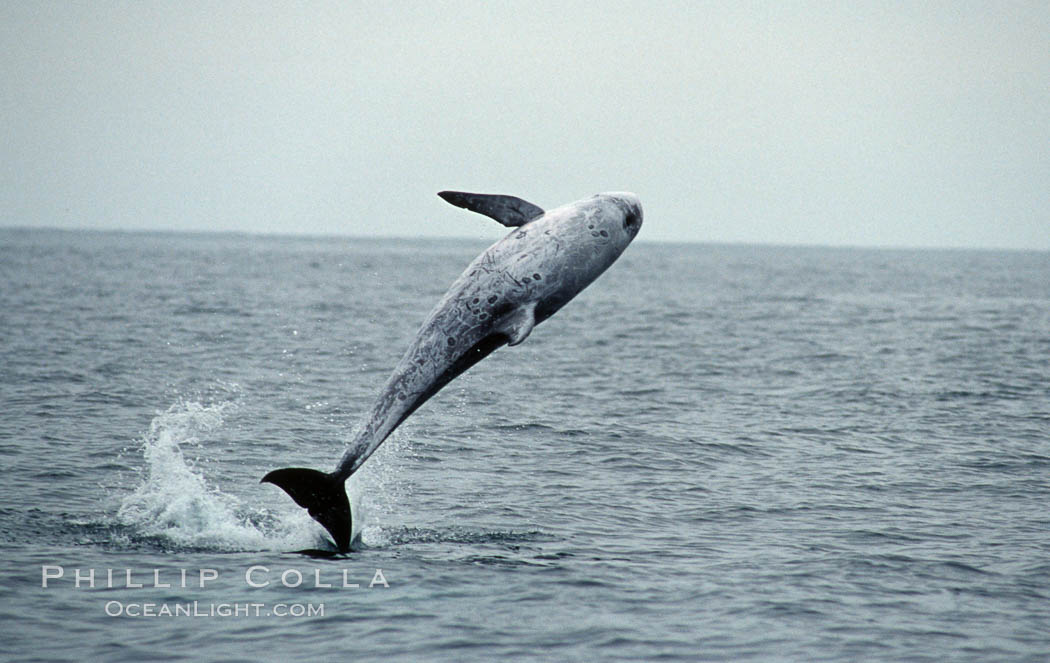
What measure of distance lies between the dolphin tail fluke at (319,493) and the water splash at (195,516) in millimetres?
1970

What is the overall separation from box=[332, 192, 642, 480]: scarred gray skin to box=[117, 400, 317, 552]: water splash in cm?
308

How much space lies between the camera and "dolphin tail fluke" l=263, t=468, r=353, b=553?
42.3 ft

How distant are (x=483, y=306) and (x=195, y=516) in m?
6.18

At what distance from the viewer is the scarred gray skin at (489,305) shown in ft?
42.3

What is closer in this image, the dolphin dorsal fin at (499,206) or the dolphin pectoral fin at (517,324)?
the dolphin pectoral fin at (517,324)

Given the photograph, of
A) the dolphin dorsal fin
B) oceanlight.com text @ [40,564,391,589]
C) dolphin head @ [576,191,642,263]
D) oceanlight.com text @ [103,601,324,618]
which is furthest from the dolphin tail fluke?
dolphin head @ [576,191,642,263]

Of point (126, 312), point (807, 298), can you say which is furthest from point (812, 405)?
point (807, 298)

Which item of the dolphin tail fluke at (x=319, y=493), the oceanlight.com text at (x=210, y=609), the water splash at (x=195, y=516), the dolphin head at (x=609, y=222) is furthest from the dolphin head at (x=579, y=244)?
the water splash at (x=195, y=516)

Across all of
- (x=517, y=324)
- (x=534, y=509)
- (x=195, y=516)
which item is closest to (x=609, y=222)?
(x=517, y=324)

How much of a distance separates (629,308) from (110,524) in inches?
2113

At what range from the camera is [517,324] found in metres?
12.7

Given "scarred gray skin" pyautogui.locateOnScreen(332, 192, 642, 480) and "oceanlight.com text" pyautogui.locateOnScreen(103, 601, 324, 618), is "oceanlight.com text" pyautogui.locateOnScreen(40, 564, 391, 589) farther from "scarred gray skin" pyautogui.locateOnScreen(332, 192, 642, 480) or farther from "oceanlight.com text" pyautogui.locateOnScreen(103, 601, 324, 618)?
"scarred gray skin" pyautogui.locateOnScreen(332, 192, 642, 480)

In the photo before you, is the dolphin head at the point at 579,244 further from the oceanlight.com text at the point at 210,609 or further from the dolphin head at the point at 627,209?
the oceanlight.com text at the point at 210,609

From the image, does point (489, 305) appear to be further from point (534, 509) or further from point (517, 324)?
point (534, 509)
